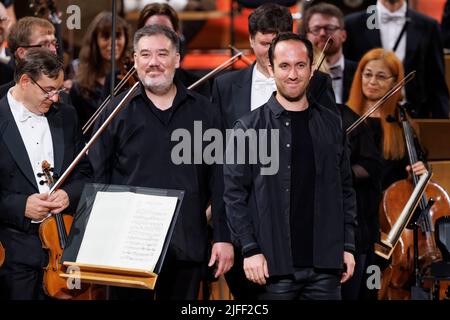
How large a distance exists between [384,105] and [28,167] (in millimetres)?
1880

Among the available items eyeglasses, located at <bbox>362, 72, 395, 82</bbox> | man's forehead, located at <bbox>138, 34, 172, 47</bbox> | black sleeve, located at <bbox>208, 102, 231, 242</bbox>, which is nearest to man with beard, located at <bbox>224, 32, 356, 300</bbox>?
black sleeve, located at <bbox>208, 102, 231, 242</bbox>

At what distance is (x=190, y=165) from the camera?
3.96 metres

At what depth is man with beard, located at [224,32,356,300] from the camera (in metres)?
3.74

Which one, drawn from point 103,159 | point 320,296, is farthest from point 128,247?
point 320,296

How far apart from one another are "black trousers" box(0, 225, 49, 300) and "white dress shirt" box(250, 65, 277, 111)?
3.58ft

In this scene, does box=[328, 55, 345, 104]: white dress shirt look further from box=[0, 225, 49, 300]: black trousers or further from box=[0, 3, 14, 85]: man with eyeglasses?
box=[0, 225, 49, 300]: black trousers

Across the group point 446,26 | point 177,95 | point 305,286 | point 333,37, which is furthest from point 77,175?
point 446,26

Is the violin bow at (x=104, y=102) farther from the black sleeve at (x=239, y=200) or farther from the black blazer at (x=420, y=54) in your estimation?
the black blazer at (x=420, y=54)

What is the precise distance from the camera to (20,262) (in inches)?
161

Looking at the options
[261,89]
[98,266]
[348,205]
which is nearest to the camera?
[98,266]

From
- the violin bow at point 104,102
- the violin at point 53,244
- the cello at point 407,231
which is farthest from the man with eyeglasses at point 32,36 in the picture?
the cello at point 407,231

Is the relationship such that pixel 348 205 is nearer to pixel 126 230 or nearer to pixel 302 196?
pixel 302 196

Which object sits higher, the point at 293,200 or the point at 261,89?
the point at 261,89

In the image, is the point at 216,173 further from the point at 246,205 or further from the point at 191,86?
the point at 191,86
